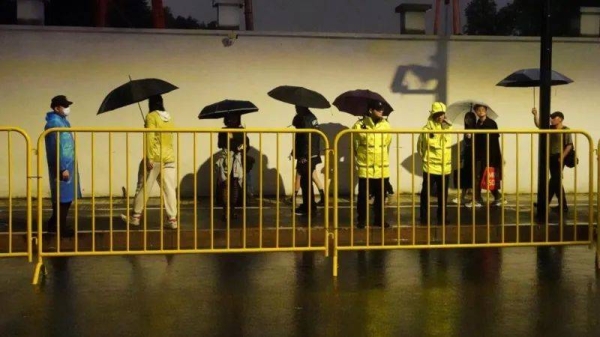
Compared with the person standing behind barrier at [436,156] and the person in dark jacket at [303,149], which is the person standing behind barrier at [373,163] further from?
the person in dark jacket at [303,149]

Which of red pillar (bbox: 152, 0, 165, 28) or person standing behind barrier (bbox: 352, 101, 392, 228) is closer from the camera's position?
person standing behind barrier (bbox: 352, 101, 392, 228)

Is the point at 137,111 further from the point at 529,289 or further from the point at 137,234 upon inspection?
the point at 529,289

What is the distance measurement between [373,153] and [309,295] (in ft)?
9.12

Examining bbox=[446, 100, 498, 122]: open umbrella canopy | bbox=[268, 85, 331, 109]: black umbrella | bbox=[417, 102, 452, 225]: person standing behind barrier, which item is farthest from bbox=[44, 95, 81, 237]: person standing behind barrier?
bbox=[446, 100, 498, 122]: open umbrella canopy

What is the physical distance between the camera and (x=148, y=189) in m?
10.4

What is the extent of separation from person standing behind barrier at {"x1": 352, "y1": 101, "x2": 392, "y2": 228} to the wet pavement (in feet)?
2.78

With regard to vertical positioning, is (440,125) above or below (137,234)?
above

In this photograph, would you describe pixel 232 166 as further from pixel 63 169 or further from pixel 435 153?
pixel 63 169

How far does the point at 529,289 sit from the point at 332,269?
1.89 metres

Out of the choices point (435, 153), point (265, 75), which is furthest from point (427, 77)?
point (435, 153)

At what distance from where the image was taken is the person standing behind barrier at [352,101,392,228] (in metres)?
9.90

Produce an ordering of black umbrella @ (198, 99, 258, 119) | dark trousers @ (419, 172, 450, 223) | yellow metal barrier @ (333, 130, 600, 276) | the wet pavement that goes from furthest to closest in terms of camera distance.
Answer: black umbrella @ (198, 99, 258, 119)
dark trousers @ (419, 172, 450, 223)
yellow metal barrier @ (333, 130, 600, 276)
the wet pavement

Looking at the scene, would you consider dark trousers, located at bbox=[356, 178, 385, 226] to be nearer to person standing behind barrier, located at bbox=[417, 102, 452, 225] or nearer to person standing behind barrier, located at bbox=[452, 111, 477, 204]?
person standing behind barrier, located at bbox=[417, 102, 452, 225]

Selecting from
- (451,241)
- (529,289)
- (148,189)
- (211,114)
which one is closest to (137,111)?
(211,114)
